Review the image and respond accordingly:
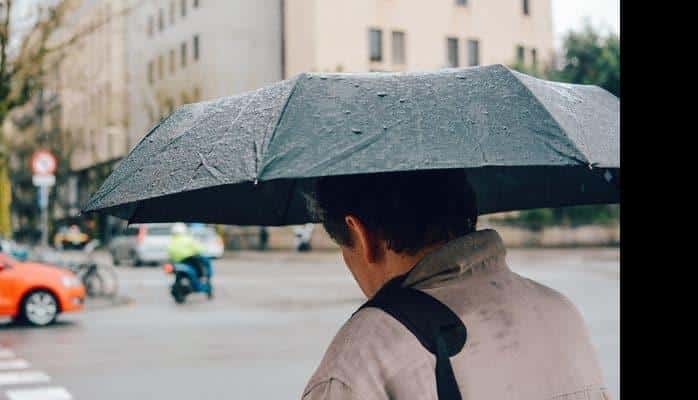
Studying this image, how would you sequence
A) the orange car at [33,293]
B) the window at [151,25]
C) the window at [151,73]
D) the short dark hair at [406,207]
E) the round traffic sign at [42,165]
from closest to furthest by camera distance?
the short dark hair at [406,207], the orange car at [33,293], the round traffic sign at [42,165], the window at [151,73], the window at [151,25]

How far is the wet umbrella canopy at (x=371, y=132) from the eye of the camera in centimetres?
213

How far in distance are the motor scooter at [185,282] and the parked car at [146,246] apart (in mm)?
13778

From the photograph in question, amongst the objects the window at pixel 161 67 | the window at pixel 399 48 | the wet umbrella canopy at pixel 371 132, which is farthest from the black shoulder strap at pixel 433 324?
the window at pixel 161 67

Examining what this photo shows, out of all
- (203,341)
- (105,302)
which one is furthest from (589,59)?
(203,341)

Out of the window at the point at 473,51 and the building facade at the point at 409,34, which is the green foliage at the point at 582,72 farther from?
the window at the point at 473,51

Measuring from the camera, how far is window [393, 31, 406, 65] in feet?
154

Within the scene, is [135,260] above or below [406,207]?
below

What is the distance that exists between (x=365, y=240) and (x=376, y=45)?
45.3 metres

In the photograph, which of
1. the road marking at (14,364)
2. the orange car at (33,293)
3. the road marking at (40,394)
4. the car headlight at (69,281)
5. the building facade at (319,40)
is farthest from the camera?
the building facade at (319,40)

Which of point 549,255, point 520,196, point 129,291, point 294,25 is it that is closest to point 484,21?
point 294,25

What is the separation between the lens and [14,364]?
1038cm

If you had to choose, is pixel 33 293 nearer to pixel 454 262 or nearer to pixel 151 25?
pixel 454 262

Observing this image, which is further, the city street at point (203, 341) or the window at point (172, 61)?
the window at point (172, 61)
